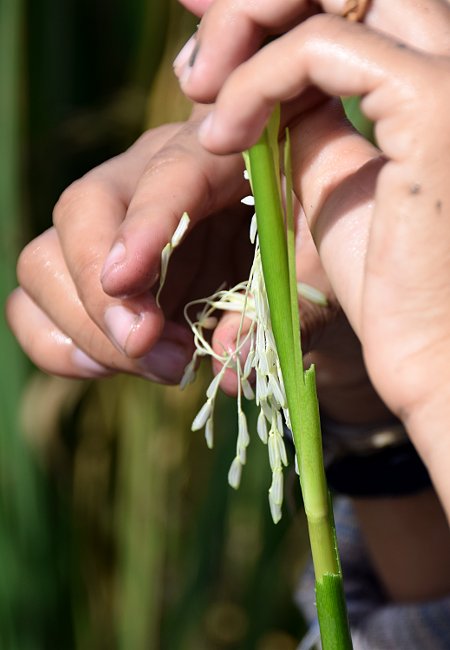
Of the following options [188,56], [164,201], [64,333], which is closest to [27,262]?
[64,333]

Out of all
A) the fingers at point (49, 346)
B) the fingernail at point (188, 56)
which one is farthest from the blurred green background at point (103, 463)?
the fingernail at point (188, 56)

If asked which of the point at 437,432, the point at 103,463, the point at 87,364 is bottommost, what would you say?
the point at 103,463

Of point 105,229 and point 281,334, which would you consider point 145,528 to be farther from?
point 281,334

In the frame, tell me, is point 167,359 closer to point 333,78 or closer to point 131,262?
point 131,262

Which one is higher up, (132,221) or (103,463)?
(132,221)

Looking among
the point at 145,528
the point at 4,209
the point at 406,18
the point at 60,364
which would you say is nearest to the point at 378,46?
the point at 406,18

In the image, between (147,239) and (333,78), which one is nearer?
(333,78)

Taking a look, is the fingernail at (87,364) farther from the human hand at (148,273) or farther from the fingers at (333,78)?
the fingers at (333,78)

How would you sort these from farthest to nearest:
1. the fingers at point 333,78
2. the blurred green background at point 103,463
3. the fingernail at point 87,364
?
the blurred green background at point 103,463, the fingernail at point 87,364, the fingers at point 333,78
